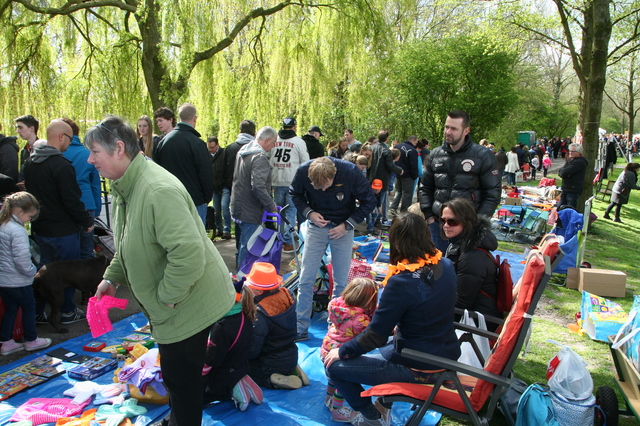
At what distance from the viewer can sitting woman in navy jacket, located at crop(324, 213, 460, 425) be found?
2.48 meters

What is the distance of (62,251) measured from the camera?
4480mm

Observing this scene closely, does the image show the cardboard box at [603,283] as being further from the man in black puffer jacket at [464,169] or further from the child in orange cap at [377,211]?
the child in orange cap at [377,211]

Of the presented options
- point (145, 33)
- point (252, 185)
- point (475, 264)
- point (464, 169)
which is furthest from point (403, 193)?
point (475, 264)

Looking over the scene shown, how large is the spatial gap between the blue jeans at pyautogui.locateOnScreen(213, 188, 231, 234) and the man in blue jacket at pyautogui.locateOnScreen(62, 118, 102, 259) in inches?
112

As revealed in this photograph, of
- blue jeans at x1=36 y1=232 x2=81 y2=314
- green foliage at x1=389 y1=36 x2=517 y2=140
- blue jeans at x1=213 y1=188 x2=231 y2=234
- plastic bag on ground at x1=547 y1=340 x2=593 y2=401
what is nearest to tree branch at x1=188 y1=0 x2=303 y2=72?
blue jeans at x1=213 y1=188 x2=231 y2=234

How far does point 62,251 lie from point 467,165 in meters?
4.06

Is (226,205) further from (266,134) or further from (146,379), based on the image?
(146,379)

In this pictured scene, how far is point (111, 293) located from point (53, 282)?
1998 mm

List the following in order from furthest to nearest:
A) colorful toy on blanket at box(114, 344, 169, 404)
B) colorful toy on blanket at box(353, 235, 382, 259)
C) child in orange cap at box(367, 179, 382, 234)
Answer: child in orange cap at box(367, 179, 382, 234) → colorful toy on blanket at box(353, 235, 382, 259) → colorful toy on blanket at box(114, 344, 169, 404)

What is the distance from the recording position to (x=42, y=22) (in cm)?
858

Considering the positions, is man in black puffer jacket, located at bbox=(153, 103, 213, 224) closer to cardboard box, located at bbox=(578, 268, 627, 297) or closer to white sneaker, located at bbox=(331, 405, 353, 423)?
white sneaker, located at bbox=(331, 405, 353, 423)

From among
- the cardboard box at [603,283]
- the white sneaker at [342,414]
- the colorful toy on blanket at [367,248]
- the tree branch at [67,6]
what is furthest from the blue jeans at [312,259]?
the tree branch at [67,6]

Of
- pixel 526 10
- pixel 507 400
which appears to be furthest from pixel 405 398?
pixel 526 10

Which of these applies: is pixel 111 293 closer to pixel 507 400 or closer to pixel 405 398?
pixel 405 398
